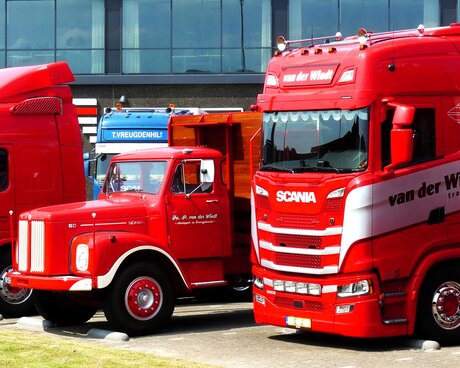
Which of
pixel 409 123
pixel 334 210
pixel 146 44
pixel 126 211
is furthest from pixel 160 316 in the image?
pixel 146 44

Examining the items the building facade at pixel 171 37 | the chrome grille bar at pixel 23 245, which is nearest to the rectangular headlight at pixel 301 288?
the chrome grille bar at pixel 23 245

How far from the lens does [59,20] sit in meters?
39.0

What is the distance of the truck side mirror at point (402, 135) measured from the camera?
42.5 feet

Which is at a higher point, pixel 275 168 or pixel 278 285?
pixel 275 168

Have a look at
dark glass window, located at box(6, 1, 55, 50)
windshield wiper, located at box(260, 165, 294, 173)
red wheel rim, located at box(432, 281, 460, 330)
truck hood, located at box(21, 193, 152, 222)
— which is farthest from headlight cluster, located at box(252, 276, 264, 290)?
dark glass window, located at box(6, 1, 55, 50)

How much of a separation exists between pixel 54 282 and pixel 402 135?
5.11 meters

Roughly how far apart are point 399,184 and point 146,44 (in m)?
26.0

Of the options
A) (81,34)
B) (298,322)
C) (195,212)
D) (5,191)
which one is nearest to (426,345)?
(298,322)

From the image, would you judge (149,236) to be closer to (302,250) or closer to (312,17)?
Result: (302,250)

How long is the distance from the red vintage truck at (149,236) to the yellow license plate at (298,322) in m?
2.16

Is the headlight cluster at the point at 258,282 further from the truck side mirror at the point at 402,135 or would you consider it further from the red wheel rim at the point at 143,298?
the truck side mirror at the point at 402,135

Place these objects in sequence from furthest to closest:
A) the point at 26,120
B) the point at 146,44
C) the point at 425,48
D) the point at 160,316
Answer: the point at 146,44
the point at 26,120
the point at 160,316
the point at 425,48

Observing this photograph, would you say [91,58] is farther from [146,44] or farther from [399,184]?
[399,184]

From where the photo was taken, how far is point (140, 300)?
50.5ft
